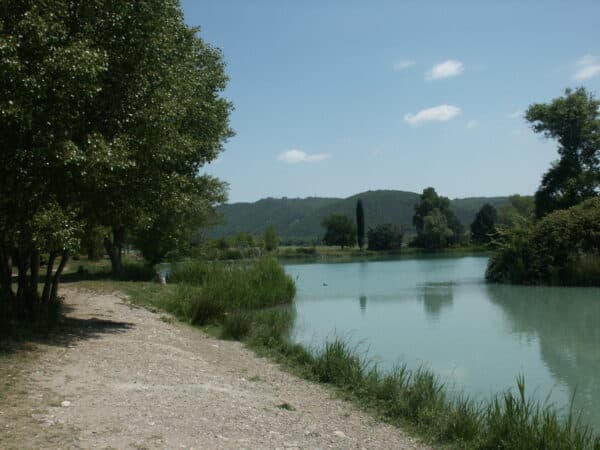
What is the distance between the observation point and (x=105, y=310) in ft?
57.5

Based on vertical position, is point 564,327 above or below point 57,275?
below

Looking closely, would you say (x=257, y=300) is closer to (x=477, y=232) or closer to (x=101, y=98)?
(x=101, y=98)

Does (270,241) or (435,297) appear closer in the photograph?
(435,297)

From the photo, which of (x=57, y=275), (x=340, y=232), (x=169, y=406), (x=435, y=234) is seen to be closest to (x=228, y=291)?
(x=57, y=275)

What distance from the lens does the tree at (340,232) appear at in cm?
13438

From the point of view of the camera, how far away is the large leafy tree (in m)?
10.2

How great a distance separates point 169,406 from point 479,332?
13174 millimetres

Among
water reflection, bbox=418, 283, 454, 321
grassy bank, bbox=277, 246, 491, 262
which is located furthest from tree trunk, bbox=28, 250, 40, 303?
grassy bank, bbox=277, 246, 491, 262

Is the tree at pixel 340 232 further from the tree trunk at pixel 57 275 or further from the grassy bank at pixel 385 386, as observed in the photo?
the tree trunk at pixel 57 275

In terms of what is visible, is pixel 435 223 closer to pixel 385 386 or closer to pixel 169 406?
pixel 385 386

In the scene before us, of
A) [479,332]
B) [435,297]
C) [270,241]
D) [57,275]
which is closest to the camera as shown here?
[57,275]

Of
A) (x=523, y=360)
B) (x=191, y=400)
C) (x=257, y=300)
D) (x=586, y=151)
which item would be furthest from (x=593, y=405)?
(x=586, y=151)

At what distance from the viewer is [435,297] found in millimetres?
30047

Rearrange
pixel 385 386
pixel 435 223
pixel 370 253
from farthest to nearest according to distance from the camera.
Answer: pixel 435 223 → pixel 370 253 → pixel 385 386
